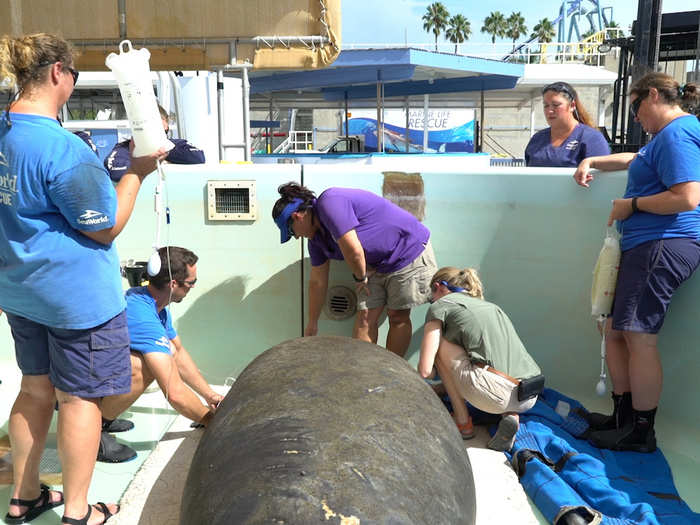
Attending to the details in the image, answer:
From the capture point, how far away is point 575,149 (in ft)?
14.2

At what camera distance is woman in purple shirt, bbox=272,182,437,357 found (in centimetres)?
381

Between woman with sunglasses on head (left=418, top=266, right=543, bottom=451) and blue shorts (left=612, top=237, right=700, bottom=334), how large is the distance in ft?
2.07

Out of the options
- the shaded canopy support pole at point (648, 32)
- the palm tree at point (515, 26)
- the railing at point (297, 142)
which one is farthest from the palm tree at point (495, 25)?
the shaded canopy support pole at point (648, 32)

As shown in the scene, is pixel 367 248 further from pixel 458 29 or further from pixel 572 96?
pixel 458 29

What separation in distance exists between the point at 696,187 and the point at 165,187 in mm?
3348

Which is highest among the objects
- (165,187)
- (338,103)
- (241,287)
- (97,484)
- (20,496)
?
(338,103)

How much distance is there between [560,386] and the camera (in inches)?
169

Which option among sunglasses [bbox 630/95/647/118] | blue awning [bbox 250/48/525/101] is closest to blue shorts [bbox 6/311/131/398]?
sunglasses [bbox 630/95/647/118]

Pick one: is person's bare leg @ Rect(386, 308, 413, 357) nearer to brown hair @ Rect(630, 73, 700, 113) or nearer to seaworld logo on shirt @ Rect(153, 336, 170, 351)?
seaworld logo on shirt @ Rect(153, 336, 170, 351)

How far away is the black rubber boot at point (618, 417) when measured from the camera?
3700 mm

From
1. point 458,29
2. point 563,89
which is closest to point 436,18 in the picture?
point 458,29

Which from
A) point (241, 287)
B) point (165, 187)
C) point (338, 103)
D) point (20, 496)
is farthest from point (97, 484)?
point (338, 103)

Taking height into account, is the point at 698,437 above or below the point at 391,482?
below

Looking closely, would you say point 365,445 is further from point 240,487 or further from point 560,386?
point 560,386
